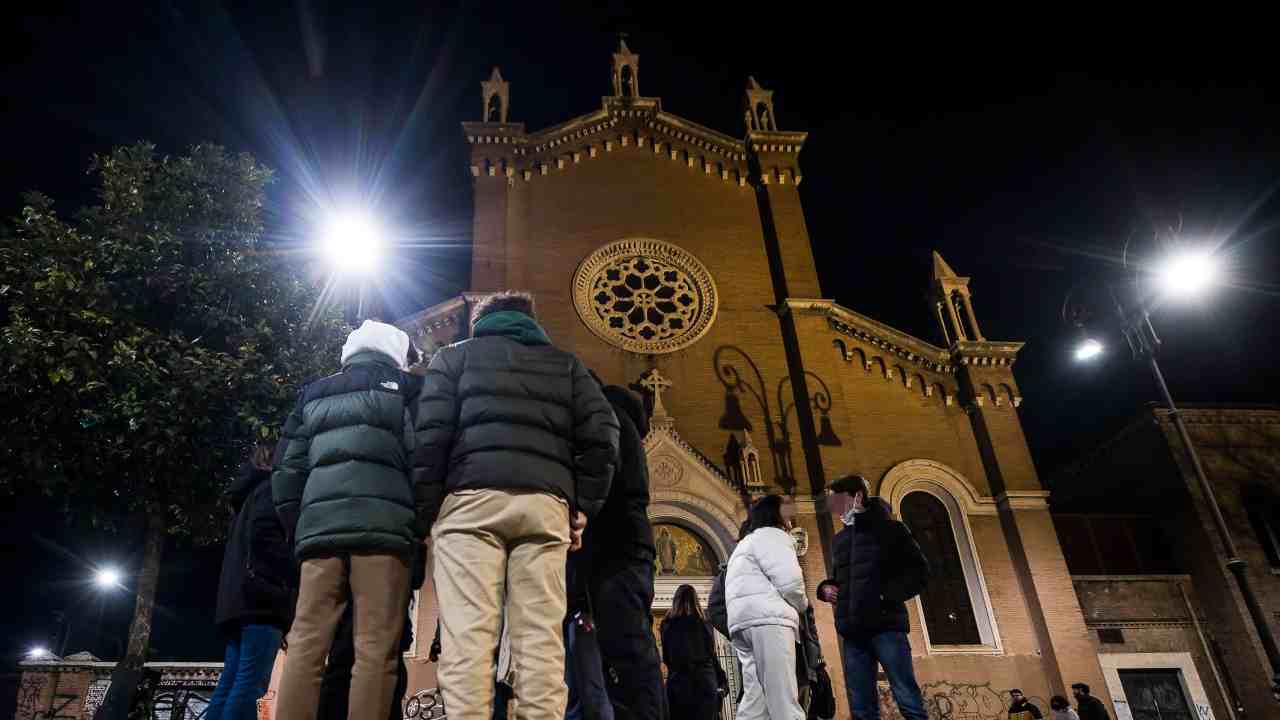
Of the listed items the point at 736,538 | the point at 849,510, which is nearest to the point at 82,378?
the point at 849,510

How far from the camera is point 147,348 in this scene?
998 centimetres

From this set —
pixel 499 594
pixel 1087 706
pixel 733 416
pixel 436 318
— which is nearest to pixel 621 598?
pixel 499 594

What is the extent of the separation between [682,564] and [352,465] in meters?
12.4

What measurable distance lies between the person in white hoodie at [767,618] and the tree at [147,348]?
7.01 m

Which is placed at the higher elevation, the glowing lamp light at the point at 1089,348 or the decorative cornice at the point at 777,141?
the decorative cornice at the point at 777,141

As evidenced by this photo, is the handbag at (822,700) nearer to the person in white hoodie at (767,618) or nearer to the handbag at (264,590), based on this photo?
the person in white hoodie at (767,618)

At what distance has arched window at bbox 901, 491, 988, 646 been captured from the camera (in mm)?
15898

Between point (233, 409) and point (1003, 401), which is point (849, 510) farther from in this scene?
point (1003, 401)

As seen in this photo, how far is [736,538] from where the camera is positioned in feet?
50.4

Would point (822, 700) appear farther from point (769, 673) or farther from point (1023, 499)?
point (1023, 499)

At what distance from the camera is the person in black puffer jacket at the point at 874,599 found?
5.96m

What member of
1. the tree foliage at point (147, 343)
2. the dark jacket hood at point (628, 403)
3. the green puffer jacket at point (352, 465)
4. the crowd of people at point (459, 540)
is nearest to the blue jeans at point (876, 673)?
the crowd of people at point (459, 540)

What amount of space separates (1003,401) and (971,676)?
6.51m

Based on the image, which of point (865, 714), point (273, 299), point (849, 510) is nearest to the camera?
point (865, 714)
